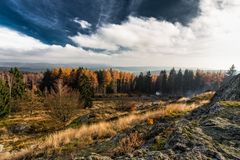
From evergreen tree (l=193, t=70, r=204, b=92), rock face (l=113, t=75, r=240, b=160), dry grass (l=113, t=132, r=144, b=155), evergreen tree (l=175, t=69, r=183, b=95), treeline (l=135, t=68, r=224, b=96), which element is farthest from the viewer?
evergreen tree (l=193, t=70, r=204, b=92)

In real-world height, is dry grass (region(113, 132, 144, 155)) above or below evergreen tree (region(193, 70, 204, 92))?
above

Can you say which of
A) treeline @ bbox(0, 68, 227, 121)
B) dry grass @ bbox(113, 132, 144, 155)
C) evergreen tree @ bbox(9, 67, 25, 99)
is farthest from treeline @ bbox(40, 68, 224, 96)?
dry grass @ bbox(113, 132, 144, 155)

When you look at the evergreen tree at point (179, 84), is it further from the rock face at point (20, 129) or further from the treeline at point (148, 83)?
the rock face at point (20, 129)

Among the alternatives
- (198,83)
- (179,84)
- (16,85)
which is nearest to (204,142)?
(16,85)

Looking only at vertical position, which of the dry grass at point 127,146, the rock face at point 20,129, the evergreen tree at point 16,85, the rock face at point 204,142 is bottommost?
the rock face at point 20,129

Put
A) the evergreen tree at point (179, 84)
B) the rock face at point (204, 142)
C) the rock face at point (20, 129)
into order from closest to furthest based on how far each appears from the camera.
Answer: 1. the rock face at point (204, 142)
2. the rock face at point (20, 129)
3. the evergreen tree at point (179, 84)

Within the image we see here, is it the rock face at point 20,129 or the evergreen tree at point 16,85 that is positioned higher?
the evergreen tree at point 16,85

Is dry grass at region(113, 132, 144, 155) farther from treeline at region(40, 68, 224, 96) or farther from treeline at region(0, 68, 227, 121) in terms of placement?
treeline at region(40, 68, 224, 96)

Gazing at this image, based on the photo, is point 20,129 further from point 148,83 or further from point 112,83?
point 148,83

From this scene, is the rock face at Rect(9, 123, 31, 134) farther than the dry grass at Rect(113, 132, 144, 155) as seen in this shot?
Yes

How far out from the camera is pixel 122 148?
4.64m

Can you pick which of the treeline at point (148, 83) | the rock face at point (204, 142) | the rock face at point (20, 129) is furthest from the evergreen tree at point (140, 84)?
the rock face at point (204, 142)

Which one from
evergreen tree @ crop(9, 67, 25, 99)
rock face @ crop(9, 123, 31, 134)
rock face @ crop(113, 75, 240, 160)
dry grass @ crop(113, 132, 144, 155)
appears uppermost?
rock face @ crop(113, 75, 240, 160)

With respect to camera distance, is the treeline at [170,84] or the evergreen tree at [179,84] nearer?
the treeline at [170,84]
